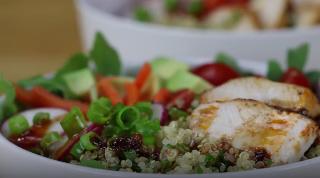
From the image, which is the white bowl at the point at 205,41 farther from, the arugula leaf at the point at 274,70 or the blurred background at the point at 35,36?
the blurred background at the point at 35,36

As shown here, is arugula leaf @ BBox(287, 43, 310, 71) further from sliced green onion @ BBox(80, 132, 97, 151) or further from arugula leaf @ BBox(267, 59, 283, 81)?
sliced green onion @ BBox(80, 132, 97, 151)

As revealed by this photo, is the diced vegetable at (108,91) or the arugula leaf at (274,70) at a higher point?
the arugula leaf at (274,70)

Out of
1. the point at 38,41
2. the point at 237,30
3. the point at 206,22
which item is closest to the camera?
the point at 237,30

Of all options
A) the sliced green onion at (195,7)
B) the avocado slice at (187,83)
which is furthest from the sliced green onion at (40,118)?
the sliced green onion at (195,7)

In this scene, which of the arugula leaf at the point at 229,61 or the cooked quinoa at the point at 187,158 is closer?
the cooked quinoa at the point at 187,158

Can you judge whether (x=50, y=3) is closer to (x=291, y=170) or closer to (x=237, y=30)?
(x=237, y=30)

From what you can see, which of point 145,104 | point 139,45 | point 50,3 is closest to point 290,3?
point 139,45

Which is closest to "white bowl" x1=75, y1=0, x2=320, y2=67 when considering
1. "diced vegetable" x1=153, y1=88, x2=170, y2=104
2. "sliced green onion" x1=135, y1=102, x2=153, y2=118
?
"diced vegetable" x1=153, y1=88, x2=170, y2=104

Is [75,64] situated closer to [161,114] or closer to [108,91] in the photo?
[108,91]
